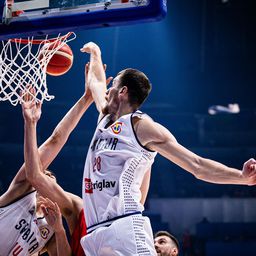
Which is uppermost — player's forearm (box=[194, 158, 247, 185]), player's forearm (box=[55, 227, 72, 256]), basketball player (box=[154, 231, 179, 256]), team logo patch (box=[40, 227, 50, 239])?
player's forearm (box=[194, 158, 247, 185])

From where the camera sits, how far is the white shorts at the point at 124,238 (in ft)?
8.39

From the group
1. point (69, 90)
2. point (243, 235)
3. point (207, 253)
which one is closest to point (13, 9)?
point (207, 253)

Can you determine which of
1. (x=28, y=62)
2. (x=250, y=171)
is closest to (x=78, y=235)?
(x=28, y=62)

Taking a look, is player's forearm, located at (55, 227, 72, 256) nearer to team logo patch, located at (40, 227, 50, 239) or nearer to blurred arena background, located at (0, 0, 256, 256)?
A: team logo patch, located at (40, 227, 50, 239)

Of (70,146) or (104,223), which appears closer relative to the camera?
(104,223)

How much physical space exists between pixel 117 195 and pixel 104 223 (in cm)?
16

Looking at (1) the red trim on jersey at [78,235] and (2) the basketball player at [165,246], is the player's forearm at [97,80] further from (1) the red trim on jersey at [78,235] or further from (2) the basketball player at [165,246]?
(2) the basketball player at [165,246]

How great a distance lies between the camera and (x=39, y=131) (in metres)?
11.8

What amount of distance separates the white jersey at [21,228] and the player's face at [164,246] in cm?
107

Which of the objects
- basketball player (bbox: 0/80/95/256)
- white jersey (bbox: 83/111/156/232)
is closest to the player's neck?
white jersey (bbox: 83/111/156/232)

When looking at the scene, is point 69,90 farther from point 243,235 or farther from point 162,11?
point 162,11

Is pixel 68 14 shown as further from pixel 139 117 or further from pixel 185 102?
pixel 185 102

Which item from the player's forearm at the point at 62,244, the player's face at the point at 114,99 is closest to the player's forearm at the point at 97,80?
the player's face at the point at 114,99

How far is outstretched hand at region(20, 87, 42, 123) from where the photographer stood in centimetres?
318
